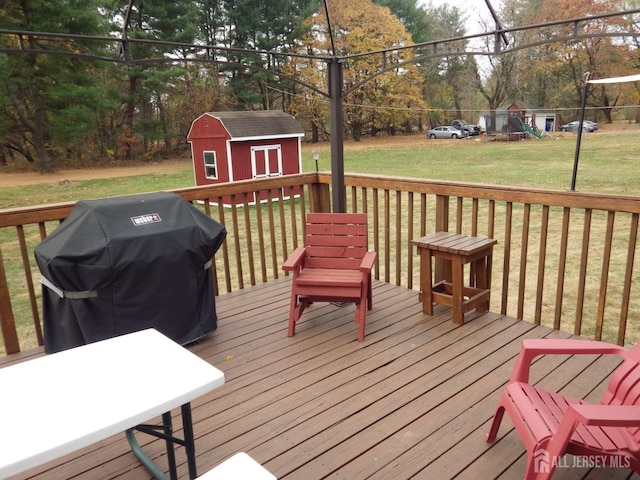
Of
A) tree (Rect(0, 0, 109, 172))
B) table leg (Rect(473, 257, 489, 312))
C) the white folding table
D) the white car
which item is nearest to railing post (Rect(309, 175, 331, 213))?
table leg (Rect(473, 257, 489, 312))

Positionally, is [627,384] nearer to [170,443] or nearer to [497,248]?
[170,443]

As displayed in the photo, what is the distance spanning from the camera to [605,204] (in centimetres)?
279

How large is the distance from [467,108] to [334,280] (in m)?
25.0

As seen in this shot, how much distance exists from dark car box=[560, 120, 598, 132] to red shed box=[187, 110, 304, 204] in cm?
1703

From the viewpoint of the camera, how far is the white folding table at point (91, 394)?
1176mm

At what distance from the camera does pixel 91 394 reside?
4.52ft

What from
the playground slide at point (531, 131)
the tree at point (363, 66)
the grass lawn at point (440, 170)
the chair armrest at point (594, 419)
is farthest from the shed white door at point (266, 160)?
the playground slide at point (531, 131)

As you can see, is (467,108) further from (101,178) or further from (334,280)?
(334,280)

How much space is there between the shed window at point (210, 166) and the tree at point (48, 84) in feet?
22.4

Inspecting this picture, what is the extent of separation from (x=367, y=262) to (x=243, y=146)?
25.1 feet

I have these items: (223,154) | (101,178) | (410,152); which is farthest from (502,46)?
(410,152)

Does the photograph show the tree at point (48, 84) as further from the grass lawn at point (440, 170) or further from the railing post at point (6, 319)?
the railing post at point (6, 319)

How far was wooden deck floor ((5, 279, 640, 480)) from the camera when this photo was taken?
6.49ft

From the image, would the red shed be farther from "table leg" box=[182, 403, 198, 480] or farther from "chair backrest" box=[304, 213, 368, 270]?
"table leg" box=[182, 403, 198, 480]
